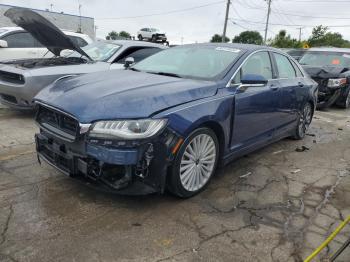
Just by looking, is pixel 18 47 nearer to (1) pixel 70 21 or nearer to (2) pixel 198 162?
(2) pixel 198 162

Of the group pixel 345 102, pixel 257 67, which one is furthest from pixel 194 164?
pixel 345 102

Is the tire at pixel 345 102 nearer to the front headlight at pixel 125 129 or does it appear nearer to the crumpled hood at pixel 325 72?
the crumpled hood at pixel 325 72

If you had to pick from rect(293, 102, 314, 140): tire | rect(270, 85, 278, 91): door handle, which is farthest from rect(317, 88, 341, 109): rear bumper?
rect(270, 85, 278, 91): door handle

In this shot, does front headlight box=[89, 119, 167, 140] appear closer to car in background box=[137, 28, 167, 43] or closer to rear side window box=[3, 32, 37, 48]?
rear side window box=[3, 32, 37, 48]

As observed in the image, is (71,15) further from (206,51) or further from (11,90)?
(206,51)

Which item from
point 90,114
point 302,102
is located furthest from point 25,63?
point 302,102

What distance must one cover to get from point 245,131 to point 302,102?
204cm

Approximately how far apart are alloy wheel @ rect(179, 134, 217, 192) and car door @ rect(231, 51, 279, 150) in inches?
17.5

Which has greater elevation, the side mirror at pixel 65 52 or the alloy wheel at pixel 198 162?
the side mirror at pixel 65 52

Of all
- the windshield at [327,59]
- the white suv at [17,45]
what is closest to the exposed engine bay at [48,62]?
the white suv at [17,45]

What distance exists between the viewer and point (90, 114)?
3.26 m

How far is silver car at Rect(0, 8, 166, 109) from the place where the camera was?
6.27m

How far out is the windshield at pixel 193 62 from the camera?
172 inches

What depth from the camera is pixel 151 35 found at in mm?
38812
